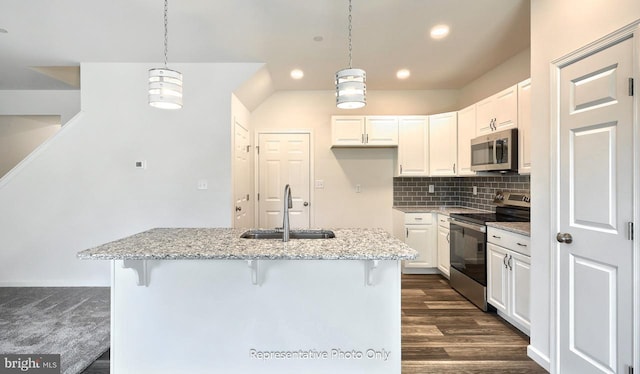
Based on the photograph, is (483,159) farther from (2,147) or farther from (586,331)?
(2,147)

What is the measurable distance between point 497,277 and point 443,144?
1.92 meters

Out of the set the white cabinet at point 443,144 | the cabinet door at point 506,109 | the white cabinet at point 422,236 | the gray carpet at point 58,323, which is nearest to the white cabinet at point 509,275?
the cabinet door at point 506,109

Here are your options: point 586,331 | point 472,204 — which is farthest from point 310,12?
point 472,204

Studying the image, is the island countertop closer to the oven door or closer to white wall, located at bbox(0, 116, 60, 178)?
the oven door

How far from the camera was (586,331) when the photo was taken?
5.91 ft

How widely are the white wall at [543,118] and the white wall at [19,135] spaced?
6626 millimetres

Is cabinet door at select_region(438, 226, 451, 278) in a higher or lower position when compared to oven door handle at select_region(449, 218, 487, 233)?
lower

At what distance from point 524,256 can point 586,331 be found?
2.27ft

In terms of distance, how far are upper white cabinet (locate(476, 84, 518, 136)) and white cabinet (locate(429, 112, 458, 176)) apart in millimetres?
500

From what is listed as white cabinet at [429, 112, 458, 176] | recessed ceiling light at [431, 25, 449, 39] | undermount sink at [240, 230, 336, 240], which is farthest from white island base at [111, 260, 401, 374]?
white cabinet at [429, 112, 458, 176]

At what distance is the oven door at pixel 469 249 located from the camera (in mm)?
2979

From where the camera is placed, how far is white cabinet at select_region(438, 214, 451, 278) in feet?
12.4

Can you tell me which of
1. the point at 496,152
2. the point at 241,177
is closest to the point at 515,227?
the point at 496,152

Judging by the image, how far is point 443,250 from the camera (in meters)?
3.89
